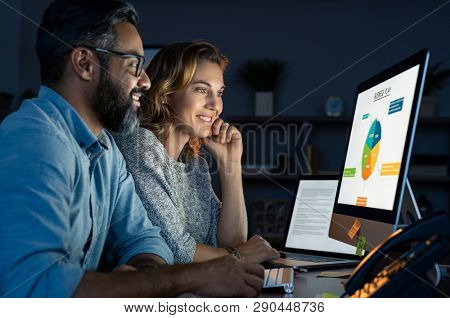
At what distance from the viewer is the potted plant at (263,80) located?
186 inches

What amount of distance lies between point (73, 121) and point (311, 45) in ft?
12.7

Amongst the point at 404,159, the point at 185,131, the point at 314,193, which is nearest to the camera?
the point at 404,159

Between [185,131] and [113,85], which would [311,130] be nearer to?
[185,131]

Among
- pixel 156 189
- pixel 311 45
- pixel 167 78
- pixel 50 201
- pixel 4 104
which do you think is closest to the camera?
pixel 50 201

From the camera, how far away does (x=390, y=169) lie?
119 centimetres

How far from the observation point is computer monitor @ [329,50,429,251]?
Result: 1.15 metres

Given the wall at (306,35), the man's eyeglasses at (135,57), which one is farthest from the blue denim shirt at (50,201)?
the wall at (306,35)

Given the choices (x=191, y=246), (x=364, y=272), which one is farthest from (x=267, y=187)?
(x=364, y=272)

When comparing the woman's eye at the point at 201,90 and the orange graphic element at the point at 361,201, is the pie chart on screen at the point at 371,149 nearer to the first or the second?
the orange graphic element at the point at 361,201

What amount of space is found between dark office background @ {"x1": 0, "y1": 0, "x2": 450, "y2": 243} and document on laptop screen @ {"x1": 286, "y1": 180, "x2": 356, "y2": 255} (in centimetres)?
254

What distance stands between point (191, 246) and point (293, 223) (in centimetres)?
47

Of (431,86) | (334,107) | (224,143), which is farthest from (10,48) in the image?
(431,86)

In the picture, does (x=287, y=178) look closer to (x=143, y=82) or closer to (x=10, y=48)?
(x=10, y=48)
